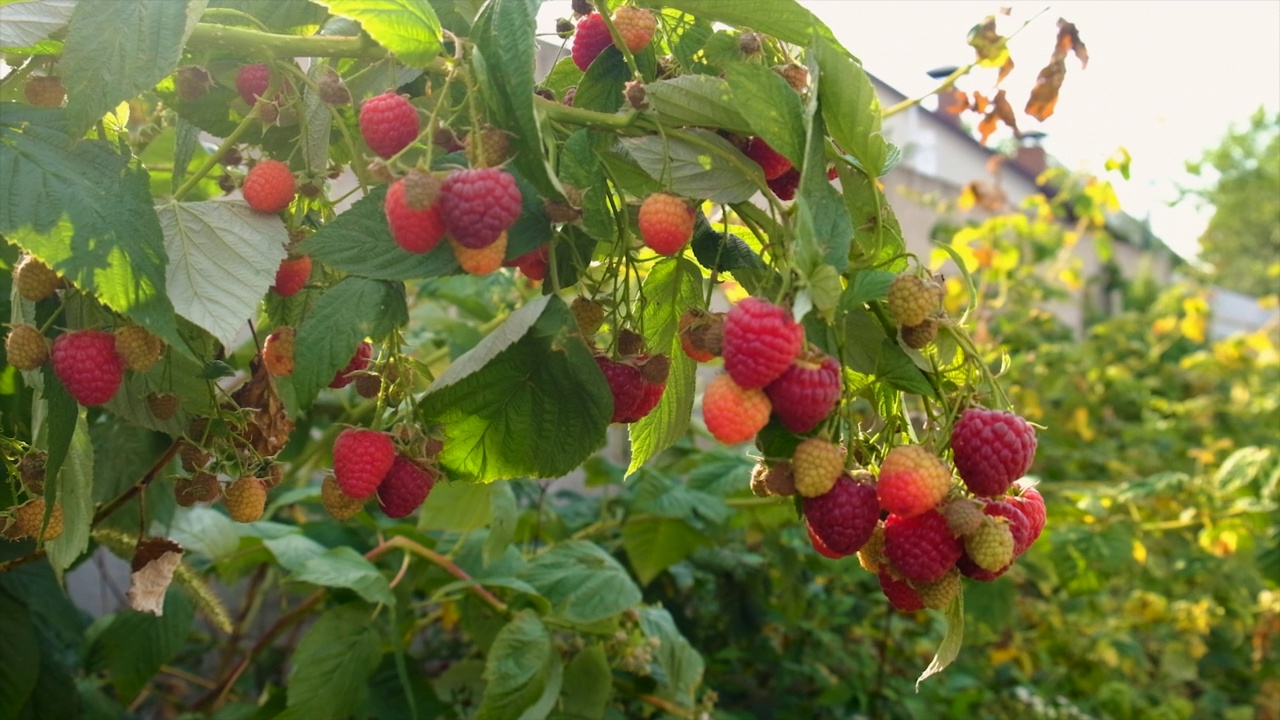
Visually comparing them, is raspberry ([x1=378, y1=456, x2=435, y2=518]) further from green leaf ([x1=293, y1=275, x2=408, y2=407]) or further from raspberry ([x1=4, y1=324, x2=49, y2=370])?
raspberry ([x1=4, y1=324, x2=49, y2=370])

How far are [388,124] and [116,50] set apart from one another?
14cm

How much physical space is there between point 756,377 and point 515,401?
17cm

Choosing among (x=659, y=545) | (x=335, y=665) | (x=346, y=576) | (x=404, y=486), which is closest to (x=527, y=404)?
(x=404, y=486)

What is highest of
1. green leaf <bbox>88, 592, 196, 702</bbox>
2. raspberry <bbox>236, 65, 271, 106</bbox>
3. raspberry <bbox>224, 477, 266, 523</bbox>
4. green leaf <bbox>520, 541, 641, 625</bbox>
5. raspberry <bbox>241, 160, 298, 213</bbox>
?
raspberry <bbox>236, 65, 271, 106</bbox>

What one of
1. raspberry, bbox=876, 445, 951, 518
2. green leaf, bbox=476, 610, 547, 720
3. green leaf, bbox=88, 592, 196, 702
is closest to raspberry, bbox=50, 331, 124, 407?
raspberry, bbox=876, 445, 951, 518

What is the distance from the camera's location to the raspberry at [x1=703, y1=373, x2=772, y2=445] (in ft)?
1.80

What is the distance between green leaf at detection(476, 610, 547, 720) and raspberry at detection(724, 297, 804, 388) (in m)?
0.68

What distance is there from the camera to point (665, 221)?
0.60 meters

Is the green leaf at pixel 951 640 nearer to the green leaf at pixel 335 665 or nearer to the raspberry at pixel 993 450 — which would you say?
the raspberry at pixel 993 450

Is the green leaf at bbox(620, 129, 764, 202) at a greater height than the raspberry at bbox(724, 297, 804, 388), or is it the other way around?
the green leaf at bbox(620, 129, 764, 202)

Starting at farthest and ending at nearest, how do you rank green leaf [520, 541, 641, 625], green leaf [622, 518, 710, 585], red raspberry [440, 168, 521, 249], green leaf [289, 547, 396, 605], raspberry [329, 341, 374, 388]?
green leaf [622, 518, 710, 585]
green leaf [520, 541, 641, 625]
green leaf [289, 547, 396, 605]
raspberry [329, 341, 374, 388]
red raspberry [440, 168, 521, 249]

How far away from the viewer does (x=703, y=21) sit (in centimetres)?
73

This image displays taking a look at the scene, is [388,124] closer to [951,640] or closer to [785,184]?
[785,184]

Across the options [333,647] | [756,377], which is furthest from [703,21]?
[333,647]
